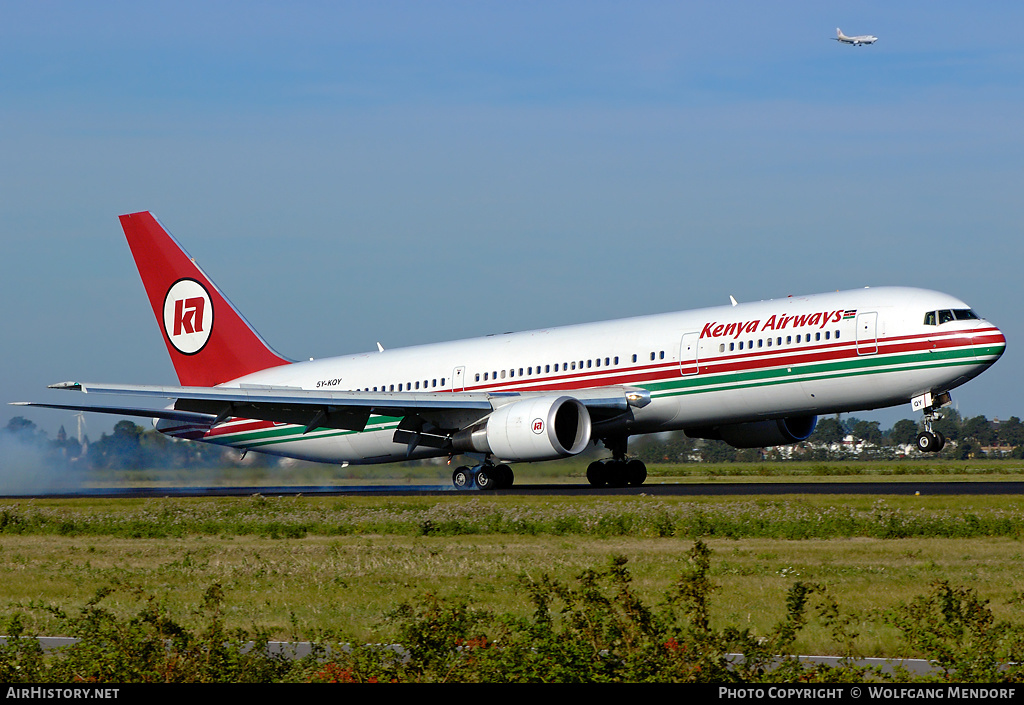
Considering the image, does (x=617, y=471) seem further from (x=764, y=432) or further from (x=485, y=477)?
(x=764, y=432)

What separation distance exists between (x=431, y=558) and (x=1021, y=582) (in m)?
9.24

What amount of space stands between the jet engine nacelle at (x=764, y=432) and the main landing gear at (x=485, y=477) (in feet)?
19.0

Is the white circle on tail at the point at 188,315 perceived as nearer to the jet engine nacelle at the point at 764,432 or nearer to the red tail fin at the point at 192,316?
the red tail fin at the point at 192,316

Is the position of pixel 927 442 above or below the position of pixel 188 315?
below

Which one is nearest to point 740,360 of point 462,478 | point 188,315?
point 462,478

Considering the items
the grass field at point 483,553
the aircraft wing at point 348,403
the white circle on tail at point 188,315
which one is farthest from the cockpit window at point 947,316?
the white circle on tail at point 188,315

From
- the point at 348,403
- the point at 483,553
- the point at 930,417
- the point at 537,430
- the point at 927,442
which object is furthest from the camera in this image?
the point at 348,403

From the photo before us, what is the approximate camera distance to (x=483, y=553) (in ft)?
67.0

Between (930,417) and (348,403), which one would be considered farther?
(348,403)

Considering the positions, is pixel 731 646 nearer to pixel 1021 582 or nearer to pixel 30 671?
pixel 30 671

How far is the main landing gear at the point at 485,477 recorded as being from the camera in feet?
115

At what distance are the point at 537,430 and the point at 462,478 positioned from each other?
4878 mm

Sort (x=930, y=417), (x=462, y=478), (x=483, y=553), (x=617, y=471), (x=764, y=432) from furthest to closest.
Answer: (x=617, y=471), (x=462, y=478), (x=764, y=432), (x=930, y=417), (x=483, y=553)

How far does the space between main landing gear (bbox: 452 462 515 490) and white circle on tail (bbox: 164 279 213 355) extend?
1349 cm
